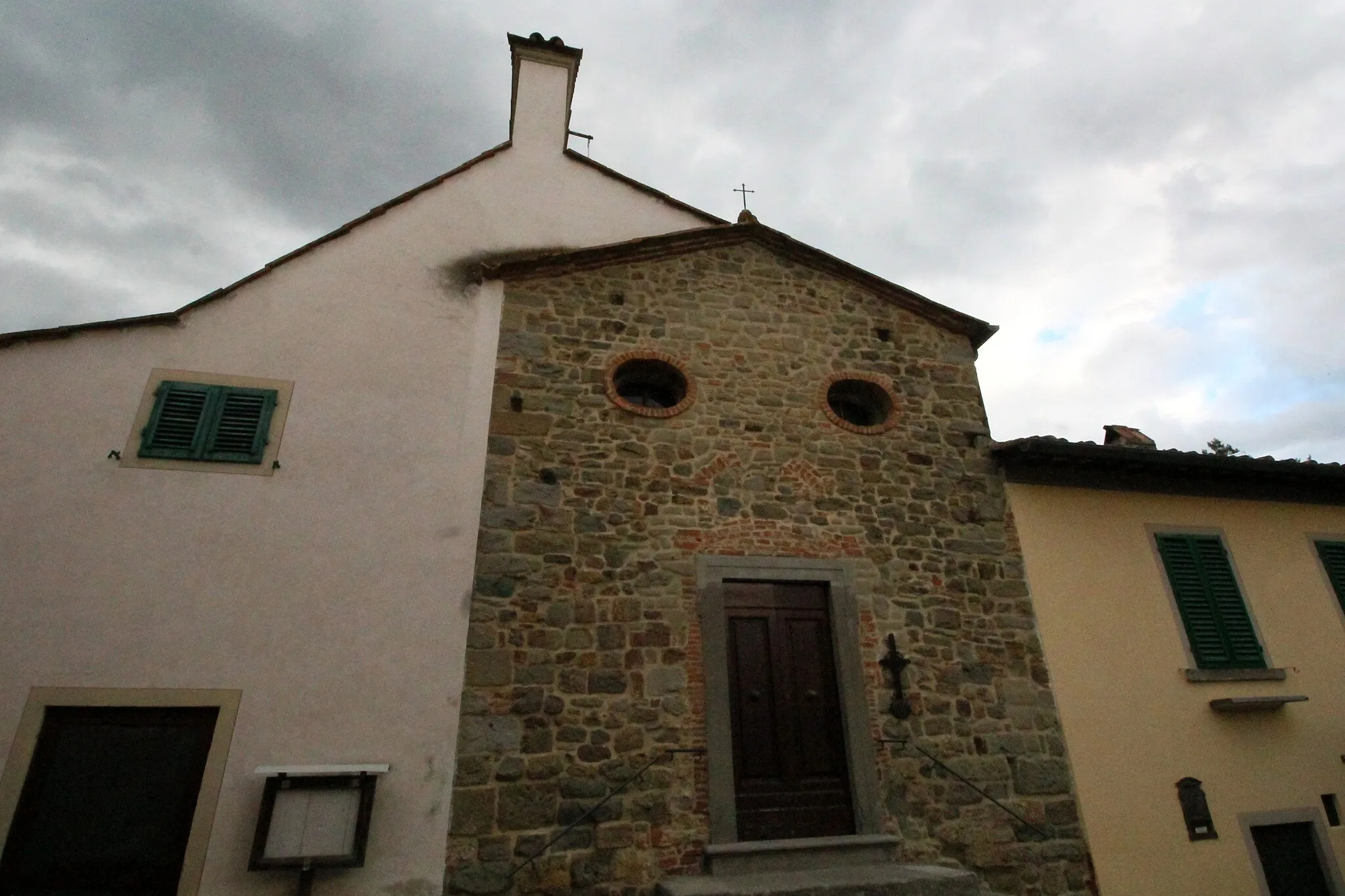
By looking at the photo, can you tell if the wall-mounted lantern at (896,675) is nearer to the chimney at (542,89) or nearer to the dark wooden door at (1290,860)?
the dark wooden door at (1290,860)

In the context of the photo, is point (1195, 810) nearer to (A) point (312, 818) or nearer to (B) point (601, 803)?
(B) point (601, 803)

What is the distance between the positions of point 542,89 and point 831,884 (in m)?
9.25

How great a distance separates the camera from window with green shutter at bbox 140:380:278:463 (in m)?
5.85

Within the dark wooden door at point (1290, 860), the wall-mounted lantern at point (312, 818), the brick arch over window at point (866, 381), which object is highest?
the brick arch over window at point (866, 381)

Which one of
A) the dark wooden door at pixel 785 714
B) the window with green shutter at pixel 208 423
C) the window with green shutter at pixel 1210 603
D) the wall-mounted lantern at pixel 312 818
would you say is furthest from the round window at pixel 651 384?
the window with green shutter at pixel 1210 603

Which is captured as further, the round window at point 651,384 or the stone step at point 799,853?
the round window at point 651,384

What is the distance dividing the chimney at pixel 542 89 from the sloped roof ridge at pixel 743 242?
77.4 inches

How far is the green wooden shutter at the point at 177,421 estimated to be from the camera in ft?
19.1

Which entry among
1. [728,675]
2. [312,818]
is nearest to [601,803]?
[728,675]

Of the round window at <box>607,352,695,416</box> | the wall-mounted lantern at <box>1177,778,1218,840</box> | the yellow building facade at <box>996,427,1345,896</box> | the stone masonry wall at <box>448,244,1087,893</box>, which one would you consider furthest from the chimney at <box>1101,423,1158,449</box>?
the round window at <box>607,352,695,416</box>

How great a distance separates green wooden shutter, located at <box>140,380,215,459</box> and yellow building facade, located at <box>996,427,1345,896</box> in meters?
7.67

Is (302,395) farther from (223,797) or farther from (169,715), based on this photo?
(223,797)

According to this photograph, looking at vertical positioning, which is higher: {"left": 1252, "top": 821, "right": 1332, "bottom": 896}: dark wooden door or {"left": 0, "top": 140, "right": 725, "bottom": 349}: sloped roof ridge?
{"left": 0, "top": 140, "right": 725, "bottom": 349}: sloped roof ridge

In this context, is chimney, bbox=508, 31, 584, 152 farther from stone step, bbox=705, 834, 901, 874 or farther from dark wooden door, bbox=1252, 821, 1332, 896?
dark wooden door, bbox=1252, 821, 1332, 896
